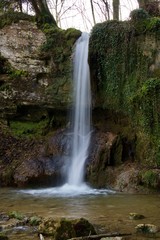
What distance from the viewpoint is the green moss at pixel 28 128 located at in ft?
46.6

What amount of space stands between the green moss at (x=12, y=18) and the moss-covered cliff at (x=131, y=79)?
9.10 ft

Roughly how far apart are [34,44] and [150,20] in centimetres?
422

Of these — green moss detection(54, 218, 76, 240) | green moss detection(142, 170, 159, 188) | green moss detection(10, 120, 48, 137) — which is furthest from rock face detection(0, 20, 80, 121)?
green moss detection(54, 218, 76, 240)

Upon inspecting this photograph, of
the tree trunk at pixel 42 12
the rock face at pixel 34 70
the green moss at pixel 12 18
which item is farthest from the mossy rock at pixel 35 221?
the tree trunk at pixel 42 12

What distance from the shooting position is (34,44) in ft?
46.2

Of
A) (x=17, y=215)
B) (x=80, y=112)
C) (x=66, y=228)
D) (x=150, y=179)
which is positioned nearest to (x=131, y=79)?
(x=80, y=112)

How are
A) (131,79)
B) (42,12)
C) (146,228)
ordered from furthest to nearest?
(42,12), (131,79), (146,228)

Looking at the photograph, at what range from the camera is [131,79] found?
12.7 m

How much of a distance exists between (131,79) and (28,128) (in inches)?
169

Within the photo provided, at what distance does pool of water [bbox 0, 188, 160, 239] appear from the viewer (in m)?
6.84

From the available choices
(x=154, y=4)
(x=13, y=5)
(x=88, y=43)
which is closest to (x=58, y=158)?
(x=88, y=43)

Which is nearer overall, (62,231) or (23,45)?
(62,231)

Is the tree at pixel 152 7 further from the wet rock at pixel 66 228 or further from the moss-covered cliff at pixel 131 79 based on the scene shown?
the wet rock at pixel 66 228

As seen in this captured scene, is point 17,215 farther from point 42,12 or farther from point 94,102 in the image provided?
point 42,12
